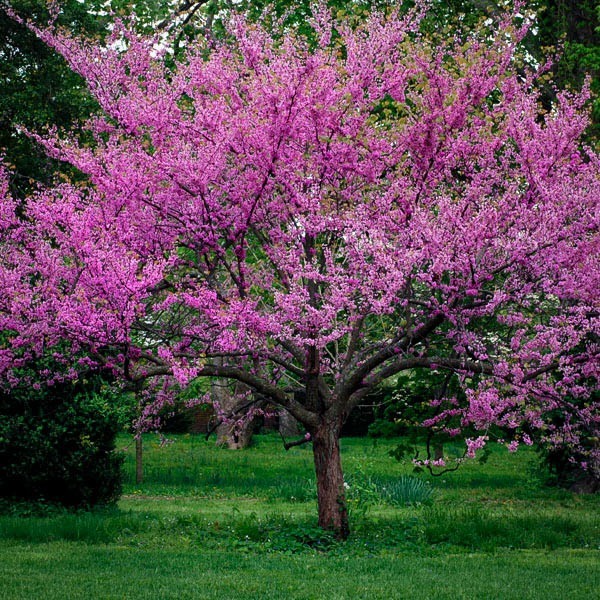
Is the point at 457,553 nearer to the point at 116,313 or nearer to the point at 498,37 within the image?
the point at 116,313

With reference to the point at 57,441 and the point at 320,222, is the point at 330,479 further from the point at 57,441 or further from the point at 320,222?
the point at 57,441

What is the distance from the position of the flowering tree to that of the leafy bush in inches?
117

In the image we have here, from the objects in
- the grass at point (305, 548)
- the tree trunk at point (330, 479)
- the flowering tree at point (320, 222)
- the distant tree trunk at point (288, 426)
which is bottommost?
the grass at point (305, 548)

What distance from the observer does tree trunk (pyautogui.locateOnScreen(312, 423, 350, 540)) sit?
10.0 m

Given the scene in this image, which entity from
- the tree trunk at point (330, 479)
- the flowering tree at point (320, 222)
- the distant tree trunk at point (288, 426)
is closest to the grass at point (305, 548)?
the tree trunk at point (330, 479)

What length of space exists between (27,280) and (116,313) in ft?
9.98

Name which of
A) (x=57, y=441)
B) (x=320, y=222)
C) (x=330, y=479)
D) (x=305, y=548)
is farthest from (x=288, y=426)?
(x=320, y=222)

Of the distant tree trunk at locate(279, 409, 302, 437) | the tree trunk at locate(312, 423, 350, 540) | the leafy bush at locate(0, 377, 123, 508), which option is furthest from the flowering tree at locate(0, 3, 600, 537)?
the distant tree trunk at locate(279, 409, 302, 437)

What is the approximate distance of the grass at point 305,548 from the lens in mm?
7715

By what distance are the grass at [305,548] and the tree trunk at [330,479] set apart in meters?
0.20

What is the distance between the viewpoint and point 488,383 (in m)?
9.33

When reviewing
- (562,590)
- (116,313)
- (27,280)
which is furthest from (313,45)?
(562,590)

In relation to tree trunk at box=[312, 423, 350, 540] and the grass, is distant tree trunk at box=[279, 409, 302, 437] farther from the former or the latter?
tree trunk at box=[312, 423, 350, 540]

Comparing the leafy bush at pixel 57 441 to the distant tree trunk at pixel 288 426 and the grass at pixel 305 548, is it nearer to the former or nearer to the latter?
the grass at pixel 305 548
